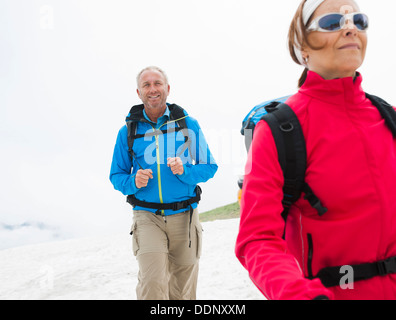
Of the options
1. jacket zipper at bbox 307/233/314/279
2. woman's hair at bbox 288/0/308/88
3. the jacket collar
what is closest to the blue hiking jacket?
woman's hair at bbox 288/0/308/88

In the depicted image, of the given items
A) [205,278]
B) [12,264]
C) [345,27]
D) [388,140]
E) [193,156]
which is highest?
[345,27]

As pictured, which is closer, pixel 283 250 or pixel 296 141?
pixel 283 250

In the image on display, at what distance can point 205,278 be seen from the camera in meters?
9.34

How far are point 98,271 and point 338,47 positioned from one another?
34.7ft

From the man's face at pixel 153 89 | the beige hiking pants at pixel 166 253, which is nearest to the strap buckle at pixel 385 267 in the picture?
the beige hiking pants at pixel 166 253

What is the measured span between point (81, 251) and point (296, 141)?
565 inches

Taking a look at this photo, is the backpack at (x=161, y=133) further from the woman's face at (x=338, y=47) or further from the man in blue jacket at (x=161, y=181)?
the woman's face at (x=338, y=47)

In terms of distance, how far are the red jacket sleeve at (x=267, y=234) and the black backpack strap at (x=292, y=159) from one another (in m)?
0.03

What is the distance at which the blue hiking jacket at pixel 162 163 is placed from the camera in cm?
470

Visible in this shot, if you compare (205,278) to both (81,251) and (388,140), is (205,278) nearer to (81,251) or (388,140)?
(81,251)

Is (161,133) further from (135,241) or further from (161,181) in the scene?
(135,241)

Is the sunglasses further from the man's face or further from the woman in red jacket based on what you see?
the man's face

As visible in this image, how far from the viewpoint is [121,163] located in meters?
4.95
